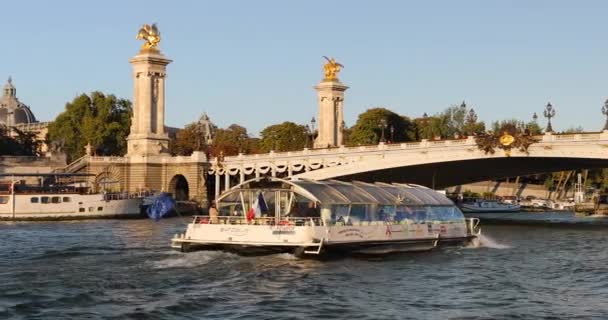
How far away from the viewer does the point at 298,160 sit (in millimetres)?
83625

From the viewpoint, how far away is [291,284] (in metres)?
31.0

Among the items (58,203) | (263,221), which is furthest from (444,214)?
(58,203)

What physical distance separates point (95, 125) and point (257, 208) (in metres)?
78.2

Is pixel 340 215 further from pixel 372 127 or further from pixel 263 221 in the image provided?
pixel 372 127

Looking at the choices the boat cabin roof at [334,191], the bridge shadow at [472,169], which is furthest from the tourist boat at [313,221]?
the bridge shadow at [472,169]

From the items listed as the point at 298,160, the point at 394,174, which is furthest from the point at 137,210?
the point at 394,174

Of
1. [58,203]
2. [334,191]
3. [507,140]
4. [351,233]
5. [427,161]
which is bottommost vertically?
[351,233]

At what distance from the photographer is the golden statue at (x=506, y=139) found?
64188 mm

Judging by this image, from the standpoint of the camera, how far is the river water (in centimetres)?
2661

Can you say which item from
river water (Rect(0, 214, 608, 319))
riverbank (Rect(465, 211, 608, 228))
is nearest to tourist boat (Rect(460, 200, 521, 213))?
riverbank (Rect(465, 211, 608, 228))

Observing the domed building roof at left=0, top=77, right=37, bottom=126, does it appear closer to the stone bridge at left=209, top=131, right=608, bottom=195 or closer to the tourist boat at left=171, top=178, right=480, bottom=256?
the stone bridge at left=209, top=131, right=608, bottom=195

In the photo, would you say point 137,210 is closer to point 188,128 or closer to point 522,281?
point 522,281

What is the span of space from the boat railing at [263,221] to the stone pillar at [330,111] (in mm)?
67091

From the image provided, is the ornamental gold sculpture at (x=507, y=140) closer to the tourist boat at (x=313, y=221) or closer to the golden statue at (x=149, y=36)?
the tourist boat at (x=313, y=221)
